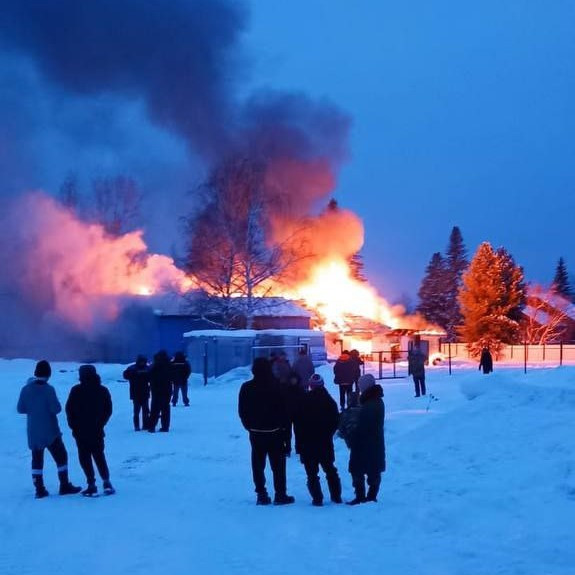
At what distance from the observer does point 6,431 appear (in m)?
16.7

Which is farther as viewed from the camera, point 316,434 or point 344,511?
point 316,434

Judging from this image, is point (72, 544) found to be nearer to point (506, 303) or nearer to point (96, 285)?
point (96, 285)

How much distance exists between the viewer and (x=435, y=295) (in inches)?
3051

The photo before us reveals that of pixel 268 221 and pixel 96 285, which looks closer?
pixel 268 221

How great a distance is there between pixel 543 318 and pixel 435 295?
13692 millimetres

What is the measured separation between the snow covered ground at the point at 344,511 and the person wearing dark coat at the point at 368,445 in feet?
0.87

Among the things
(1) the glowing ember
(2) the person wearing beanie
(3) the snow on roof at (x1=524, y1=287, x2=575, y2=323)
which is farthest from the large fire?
(2) the person wearing beanie

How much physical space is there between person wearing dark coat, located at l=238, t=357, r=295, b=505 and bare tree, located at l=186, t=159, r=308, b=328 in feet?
101

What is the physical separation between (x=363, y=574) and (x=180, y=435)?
10015 millimetres

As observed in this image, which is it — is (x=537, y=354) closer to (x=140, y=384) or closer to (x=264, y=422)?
(x=140, y=384)

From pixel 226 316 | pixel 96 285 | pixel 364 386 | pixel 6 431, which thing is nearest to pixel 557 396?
pixel 364 386

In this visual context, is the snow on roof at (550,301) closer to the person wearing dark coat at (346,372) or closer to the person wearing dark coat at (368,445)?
the person wearing dark coat at (346,372)

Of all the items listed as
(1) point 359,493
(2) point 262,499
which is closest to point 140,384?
(2) point 262,499

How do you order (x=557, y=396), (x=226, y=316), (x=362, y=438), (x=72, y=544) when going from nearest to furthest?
(x=72, y=544)
(x=362, y=438)
(x=557, y=396)
(x=226, y=316)
